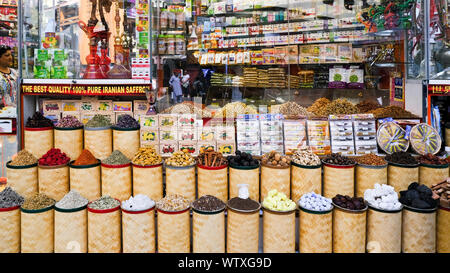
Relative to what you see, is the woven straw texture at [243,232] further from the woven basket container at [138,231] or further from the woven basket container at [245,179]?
the woven basket container at [138,231]

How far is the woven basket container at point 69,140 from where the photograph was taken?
3.92m

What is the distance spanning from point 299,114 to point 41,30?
3331 millimetres

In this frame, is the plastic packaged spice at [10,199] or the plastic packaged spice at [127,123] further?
the plastic packaged spice at [127,123]

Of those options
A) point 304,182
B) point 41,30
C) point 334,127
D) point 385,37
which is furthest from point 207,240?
point 385,37

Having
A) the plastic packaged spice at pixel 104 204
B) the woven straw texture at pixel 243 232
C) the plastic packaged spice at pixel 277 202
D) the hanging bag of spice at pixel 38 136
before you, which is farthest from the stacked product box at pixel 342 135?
the hanging bag of spice at pixel 38 136

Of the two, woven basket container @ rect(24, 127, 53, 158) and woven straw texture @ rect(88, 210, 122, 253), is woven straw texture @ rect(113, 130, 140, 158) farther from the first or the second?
woven straw texture @ rect(88, 210, 122, 253)

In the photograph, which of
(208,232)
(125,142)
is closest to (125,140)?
(125,142)

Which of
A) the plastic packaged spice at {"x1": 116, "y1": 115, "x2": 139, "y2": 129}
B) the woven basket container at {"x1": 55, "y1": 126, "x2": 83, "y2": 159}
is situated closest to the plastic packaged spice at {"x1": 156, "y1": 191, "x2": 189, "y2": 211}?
the plastic packaged spice at {"x1": 116, "y1": 115, "x2": 139, "y2": 129}

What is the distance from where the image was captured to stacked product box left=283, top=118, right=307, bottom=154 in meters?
4.05

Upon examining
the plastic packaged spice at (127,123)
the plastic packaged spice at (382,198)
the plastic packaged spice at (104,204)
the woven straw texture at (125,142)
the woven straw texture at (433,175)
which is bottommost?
the plastic packaged spice at (104,204)

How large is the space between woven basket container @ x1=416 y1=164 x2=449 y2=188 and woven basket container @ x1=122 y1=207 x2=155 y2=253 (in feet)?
8.46

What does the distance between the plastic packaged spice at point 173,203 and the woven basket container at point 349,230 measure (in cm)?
123

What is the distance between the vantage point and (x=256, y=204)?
3.17m

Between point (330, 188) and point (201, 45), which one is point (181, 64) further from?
point (330, 188)
